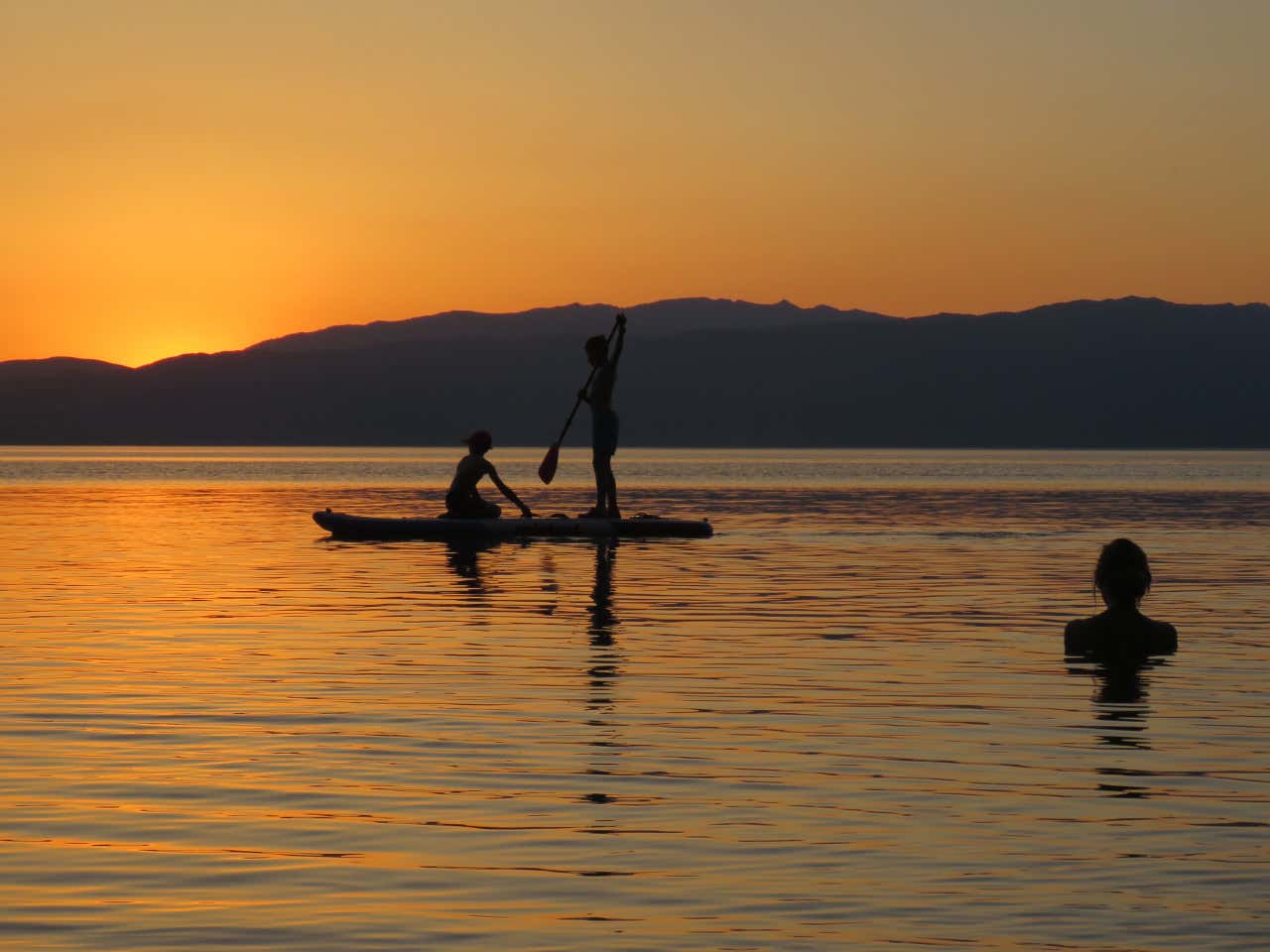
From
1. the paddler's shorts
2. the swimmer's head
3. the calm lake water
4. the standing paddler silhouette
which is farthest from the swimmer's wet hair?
the paddler's shorts

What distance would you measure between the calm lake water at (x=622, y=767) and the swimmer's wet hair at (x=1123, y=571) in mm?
731

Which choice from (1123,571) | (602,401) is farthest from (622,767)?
(602,401)

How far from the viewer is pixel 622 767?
11.5m

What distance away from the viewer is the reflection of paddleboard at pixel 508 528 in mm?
33531

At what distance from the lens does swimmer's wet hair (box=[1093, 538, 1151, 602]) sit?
17203 millimetres

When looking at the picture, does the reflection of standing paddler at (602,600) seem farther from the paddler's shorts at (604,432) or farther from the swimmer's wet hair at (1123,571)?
the swimmer's wet hair at (1123,571)

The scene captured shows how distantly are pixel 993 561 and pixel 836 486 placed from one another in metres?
49.5

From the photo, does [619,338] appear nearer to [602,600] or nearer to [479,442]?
[479,442]

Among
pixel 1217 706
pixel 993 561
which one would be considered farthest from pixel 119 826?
pixel 993 561

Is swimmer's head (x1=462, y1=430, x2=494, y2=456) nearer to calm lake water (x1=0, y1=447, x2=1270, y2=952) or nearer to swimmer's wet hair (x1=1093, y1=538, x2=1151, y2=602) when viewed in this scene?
calm lake water (x1=0, y1=447, x2=1270, y2=952)

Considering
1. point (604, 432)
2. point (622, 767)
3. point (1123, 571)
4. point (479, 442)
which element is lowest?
point (622, 767)

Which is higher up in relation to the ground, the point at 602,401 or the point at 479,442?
the point at 602,401

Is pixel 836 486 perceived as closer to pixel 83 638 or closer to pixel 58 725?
pixel 83 638

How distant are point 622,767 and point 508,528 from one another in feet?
74.6
